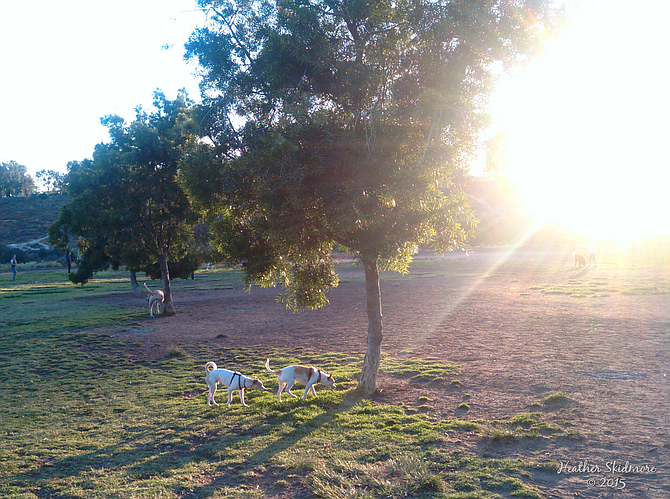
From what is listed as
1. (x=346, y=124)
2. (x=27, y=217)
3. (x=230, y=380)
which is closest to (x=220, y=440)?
(x=230, y=380)

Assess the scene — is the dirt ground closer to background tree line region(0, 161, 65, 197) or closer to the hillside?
the hillside

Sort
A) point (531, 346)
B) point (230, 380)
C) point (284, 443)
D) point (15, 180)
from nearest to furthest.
→ point (284, 443)
point (230, 380)
point (531, 346)
point (15, 180)

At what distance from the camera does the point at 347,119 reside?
8.28 m

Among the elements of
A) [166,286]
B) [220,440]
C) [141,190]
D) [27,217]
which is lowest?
[220,440]

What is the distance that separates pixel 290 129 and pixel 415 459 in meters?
5.19

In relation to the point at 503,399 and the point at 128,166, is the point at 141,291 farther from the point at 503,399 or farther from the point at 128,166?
the point at 503,399

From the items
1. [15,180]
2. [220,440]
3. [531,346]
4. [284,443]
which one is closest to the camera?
[284,443]

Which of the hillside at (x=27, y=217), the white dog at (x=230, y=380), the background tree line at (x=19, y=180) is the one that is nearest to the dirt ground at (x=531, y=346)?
the white dog at (x=230, y=380)

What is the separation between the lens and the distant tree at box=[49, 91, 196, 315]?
20.6 metres

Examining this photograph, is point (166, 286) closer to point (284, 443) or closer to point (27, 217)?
point (284, 443)

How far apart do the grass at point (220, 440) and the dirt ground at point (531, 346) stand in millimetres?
621

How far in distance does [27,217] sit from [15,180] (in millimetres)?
42524

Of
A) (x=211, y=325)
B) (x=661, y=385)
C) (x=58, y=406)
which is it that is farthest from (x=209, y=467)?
(x=211, y=325)

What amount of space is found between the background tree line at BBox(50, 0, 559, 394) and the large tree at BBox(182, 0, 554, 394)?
0.02 meters
